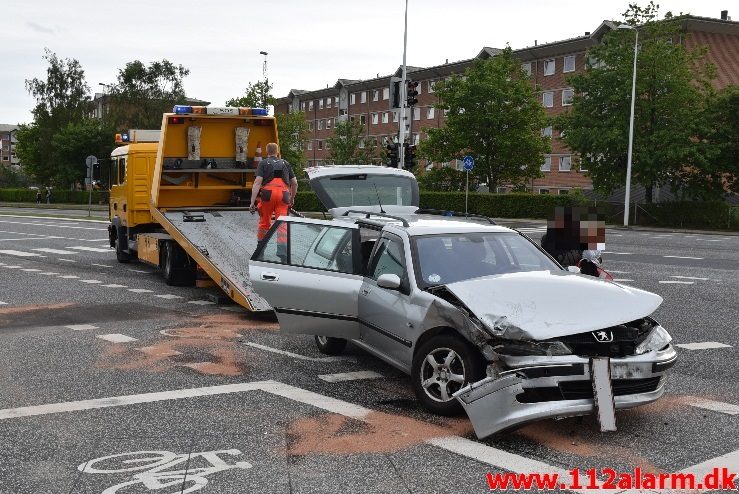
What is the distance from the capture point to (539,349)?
5.31 metres

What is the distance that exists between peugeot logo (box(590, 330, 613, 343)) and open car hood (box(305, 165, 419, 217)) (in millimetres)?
7952

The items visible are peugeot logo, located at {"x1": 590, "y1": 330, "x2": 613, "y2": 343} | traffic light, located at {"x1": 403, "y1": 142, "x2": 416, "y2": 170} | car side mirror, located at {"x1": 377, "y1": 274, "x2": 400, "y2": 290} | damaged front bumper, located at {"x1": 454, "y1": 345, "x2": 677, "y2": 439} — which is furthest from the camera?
traffic light, located at {"x1": 403, "y1": 142, "x2": 416, "y2": 170}

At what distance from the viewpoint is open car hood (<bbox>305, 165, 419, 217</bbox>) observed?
13.9 metres

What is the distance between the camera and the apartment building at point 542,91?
5578 centimetres

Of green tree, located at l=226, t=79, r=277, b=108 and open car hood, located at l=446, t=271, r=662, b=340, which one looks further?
green tree, located at l=226, t=79, r=277, b=108

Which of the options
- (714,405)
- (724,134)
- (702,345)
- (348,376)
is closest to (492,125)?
(724,134)

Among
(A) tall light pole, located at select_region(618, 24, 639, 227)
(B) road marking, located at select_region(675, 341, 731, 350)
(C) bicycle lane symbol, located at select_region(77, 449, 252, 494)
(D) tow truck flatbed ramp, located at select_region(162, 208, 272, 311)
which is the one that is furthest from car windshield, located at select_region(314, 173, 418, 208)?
(A) tall light pole, located at select_region(618, 24, 639, 227)

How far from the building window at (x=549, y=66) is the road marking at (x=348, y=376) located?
62063mm

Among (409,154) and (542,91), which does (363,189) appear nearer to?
(409,154)

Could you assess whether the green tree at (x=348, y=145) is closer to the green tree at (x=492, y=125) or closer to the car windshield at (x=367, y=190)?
the green tree at (x=492, y=125)

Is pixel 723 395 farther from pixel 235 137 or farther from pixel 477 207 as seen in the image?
pixel 477 207

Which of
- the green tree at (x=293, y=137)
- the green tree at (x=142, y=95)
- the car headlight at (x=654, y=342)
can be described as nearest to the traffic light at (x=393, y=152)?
the car headlight at (x=654, y=342)

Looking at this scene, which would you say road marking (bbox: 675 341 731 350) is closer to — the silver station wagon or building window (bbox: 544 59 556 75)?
the silver station wagon

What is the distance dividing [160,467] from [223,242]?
7.94 meters
